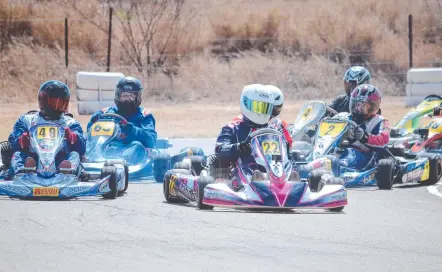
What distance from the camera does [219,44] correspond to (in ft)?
110

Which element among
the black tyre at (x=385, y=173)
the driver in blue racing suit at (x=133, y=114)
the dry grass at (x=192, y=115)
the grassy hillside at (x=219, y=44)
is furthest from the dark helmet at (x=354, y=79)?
the grassy hillside at (x=219, y=44)

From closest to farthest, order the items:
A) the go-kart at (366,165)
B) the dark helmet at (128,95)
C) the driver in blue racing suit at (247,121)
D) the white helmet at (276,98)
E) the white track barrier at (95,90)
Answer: the driver in blue racing suit at (247,121), the white helmet at (276,98), the go-kart at (366,165), the dark helmet at (128,95), the white track barrier at (95,90)

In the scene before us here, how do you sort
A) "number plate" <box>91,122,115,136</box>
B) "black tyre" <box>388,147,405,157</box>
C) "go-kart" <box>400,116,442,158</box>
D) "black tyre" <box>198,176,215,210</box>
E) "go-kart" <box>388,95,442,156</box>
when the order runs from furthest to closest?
"go-kart" <box>388,95,442,156</box> → "go-kart" <box>400,116,442,158</box> → "black tyre" <box>388,147,405,157</box> → "number plate" <box>91,122,115,136</box> → "black tyre" <box>198,176,215,210</box>

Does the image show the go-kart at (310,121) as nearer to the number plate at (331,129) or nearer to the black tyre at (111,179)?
the number plate at (331,129)

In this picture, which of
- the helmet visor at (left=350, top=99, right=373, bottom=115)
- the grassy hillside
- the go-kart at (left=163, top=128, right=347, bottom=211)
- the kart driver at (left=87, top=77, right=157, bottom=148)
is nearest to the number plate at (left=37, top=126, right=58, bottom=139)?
the go-kart at (left=163, top=128, right=347, bottom=211)

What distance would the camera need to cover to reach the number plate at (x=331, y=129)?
13.4m

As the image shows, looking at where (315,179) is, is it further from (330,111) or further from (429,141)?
(429,141)

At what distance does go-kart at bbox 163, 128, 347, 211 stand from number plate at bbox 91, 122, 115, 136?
2.99m

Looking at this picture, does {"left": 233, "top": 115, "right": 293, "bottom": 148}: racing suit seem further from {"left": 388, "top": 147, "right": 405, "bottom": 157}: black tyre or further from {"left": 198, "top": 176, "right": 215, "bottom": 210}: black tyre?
{"left": 388, "top": 147, "right": 405, "bottom": 157}: black tyre

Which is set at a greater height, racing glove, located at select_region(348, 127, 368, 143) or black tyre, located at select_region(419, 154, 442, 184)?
racing glove, located at select_region(348, 127, 368, 143)

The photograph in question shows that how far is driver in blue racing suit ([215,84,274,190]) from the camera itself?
10859 millimetres

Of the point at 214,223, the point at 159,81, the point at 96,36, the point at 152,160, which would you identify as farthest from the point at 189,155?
the point at 96,36

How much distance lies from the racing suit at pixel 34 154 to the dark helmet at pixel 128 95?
7.71ft

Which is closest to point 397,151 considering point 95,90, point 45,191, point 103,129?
point 103,129
